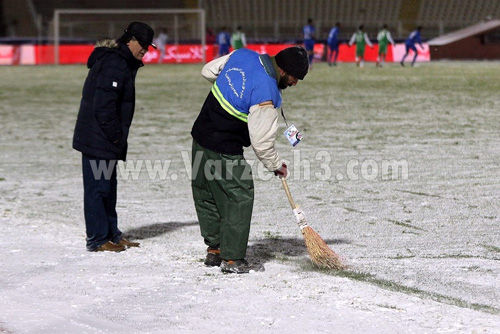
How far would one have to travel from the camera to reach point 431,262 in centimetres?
689

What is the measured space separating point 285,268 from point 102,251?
150 cm

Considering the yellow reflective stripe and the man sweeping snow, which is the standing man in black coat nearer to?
the man sweeping snow

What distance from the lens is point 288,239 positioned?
7871 millimetres

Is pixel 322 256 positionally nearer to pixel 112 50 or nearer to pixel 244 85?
pixel 244 85

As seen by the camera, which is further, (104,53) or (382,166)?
(382,166)

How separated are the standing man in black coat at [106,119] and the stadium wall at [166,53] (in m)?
32.2

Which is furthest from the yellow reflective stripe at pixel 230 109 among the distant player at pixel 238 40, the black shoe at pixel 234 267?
the distant player at pixel 238 40

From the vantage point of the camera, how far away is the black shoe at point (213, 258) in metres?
6.84

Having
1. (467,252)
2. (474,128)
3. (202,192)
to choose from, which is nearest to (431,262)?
(467,252)

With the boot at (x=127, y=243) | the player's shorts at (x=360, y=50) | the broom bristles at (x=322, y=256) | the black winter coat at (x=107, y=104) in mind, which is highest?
the player's shorts at (x=360, y=50)

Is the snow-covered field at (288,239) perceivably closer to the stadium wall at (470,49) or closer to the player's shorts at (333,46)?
the player's shorts at (333,46)

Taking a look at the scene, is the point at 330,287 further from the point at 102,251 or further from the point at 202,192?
the point at 102,251

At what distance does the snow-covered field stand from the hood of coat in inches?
57.1

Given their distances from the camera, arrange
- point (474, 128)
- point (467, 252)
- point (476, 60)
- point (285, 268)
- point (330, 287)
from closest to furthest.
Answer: point (330, 287) < point (285, 268) < point (467, 252) < point (474, 128) < point (476, 60)
